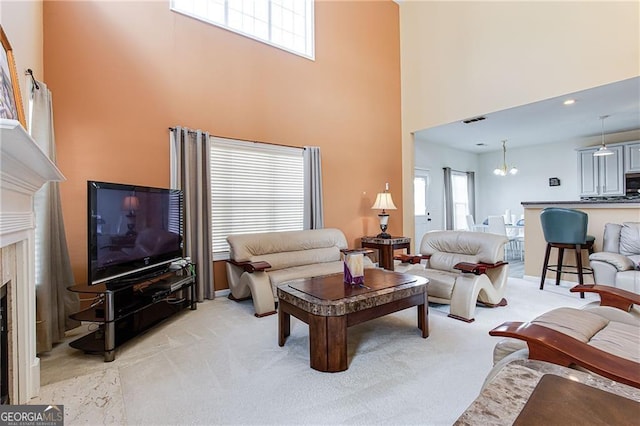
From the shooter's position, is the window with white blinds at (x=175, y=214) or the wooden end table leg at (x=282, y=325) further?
the window with white blinds at (x=175, y=214)

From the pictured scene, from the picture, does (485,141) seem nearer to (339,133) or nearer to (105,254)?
(339,133)

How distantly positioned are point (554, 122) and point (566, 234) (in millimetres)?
3023

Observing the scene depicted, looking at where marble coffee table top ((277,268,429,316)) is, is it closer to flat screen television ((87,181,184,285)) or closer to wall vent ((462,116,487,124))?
flat screen television ((87,181,184,285))

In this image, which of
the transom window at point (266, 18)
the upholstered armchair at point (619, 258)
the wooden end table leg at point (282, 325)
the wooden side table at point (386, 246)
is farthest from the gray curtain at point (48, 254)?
the upholstered armchair at point (619, 258)

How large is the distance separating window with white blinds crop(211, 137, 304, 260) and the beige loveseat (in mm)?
535

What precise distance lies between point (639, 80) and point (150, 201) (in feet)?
19.4

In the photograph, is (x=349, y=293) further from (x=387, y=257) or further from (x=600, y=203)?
(x=600, y=203)

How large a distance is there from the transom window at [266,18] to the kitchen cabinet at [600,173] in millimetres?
6562

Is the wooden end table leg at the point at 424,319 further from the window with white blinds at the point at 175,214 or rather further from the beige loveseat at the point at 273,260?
the window with white blinds at the point at 175,214

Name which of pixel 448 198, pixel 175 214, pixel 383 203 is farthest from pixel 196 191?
pixel 448 198

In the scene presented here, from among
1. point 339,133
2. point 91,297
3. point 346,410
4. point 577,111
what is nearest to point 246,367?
point 346,410

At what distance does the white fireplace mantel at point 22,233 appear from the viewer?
1.36 metres

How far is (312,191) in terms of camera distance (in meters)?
5.01

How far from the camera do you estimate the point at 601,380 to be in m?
0.98
